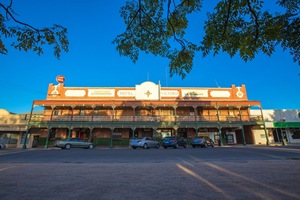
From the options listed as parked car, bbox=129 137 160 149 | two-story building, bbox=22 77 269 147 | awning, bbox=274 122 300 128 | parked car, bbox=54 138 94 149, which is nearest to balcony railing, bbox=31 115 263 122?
two-story building, bbox=22 77 269 147

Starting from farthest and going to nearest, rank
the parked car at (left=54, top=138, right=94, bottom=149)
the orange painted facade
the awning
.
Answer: the awning, the orange painted facade, the parked car at (left=54, top=138, right=94, bottom=149)

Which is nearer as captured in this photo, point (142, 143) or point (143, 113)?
point (142, 143)

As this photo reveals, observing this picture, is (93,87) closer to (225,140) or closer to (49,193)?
(225,140)

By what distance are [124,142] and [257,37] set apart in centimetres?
2467

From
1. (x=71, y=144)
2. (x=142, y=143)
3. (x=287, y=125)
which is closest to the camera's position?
(x=142, y=143)

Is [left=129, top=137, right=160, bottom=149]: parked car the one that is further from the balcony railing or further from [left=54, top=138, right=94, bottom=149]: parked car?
[left=54, top=138, right=94, bottom=149]: parked car

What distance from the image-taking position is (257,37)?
4398 mm

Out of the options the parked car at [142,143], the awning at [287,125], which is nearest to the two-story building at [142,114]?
the awning at [287,125]

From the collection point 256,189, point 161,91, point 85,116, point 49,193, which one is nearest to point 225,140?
point 161,91

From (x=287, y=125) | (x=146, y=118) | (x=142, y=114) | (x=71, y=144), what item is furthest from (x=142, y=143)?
(x=287, y=125)

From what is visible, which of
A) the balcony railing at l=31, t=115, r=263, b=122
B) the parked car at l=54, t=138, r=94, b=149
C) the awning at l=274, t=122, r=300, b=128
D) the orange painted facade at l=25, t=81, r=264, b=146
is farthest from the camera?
the awning at l=274, t=122, r=300, b=128

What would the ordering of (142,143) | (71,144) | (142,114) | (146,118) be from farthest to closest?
(142,114) → (146,118) → (71,144) → (142,143)

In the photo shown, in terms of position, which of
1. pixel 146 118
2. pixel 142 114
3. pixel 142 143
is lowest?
pixel 142 143

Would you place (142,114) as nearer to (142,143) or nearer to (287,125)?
(142,143)
